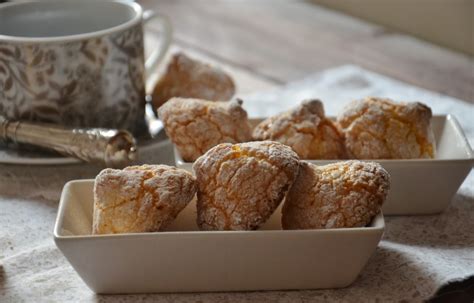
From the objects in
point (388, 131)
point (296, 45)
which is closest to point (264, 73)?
point (296, 45)

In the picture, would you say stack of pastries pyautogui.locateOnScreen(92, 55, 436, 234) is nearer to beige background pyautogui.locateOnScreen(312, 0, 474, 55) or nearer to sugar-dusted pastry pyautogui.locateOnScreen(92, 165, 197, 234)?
sugar-dusted pastry pyautogui.locateOnScreen(92, 165, 197, 234)

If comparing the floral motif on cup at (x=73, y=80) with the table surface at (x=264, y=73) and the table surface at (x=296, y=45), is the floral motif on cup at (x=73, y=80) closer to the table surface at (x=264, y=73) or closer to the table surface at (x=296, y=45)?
the table surface at (x=264, y=73)

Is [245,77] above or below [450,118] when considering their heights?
below

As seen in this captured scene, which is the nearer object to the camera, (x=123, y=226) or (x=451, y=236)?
(x=123, y=226)

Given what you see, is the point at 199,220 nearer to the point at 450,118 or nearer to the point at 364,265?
the point at 364,265

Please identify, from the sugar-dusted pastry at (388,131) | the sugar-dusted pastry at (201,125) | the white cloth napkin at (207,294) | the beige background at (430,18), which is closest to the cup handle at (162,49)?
the white cloth napkin at (207,294)

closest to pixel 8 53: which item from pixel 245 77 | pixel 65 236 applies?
pixel 65 236

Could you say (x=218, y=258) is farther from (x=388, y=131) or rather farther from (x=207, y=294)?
(x=388, y=131)

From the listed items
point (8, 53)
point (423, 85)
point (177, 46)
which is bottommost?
point (177, 46)
